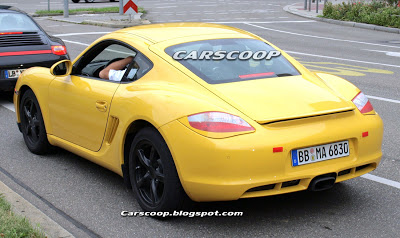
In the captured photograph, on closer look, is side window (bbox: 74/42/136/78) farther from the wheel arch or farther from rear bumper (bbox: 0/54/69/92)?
rear bumper (bbox: 0/54/69/92)

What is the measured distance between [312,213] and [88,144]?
208cm

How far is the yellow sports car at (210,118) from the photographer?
443 cm

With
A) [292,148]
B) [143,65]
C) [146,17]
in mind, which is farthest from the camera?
[146,17]

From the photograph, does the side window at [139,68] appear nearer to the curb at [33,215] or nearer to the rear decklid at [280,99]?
the rear decklid at [280,99]

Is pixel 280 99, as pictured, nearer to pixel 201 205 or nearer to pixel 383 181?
pixel 201 205

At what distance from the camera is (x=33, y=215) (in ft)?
16.0

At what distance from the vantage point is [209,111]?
4.53 m

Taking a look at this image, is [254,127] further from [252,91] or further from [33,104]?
[33,104]

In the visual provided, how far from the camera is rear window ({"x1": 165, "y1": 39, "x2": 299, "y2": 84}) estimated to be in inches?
201

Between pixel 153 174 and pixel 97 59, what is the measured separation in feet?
6.33

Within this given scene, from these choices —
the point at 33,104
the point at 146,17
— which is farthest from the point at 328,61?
the point at 146,17

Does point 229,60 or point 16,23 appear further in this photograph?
point 16,23

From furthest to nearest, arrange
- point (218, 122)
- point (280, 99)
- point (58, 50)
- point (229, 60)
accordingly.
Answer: point (58, 50), point (229, 60), point (280, 99), point (218, 122)

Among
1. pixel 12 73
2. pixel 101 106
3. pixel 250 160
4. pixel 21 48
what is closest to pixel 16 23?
pixel 21 48
